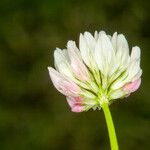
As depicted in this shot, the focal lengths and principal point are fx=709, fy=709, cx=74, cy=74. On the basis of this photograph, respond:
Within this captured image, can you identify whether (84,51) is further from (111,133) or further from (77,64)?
(111,133)

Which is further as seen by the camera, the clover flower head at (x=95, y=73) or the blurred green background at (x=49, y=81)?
the blurred green background at (x=49, y=81)

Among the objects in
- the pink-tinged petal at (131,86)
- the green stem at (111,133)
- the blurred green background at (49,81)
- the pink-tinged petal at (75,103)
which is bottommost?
the green stem at (111,133)

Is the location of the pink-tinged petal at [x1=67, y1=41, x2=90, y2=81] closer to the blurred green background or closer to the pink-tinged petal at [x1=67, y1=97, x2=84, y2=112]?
the pink-tinged petal at [x1=67, y1=97, x2=84, y2=112]

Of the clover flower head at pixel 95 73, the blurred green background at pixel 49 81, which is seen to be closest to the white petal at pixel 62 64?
the clover flower head at pixel 95 73

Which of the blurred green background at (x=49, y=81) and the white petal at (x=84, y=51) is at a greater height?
the blurred green background at (x=49, y=81)

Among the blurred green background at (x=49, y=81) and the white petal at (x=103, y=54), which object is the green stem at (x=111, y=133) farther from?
the blurred green background at (x=49, y=81)

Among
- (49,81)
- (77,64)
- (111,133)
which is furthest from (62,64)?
(49,81)

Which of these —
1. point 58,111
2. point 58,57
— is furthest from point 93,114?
point 58,57
